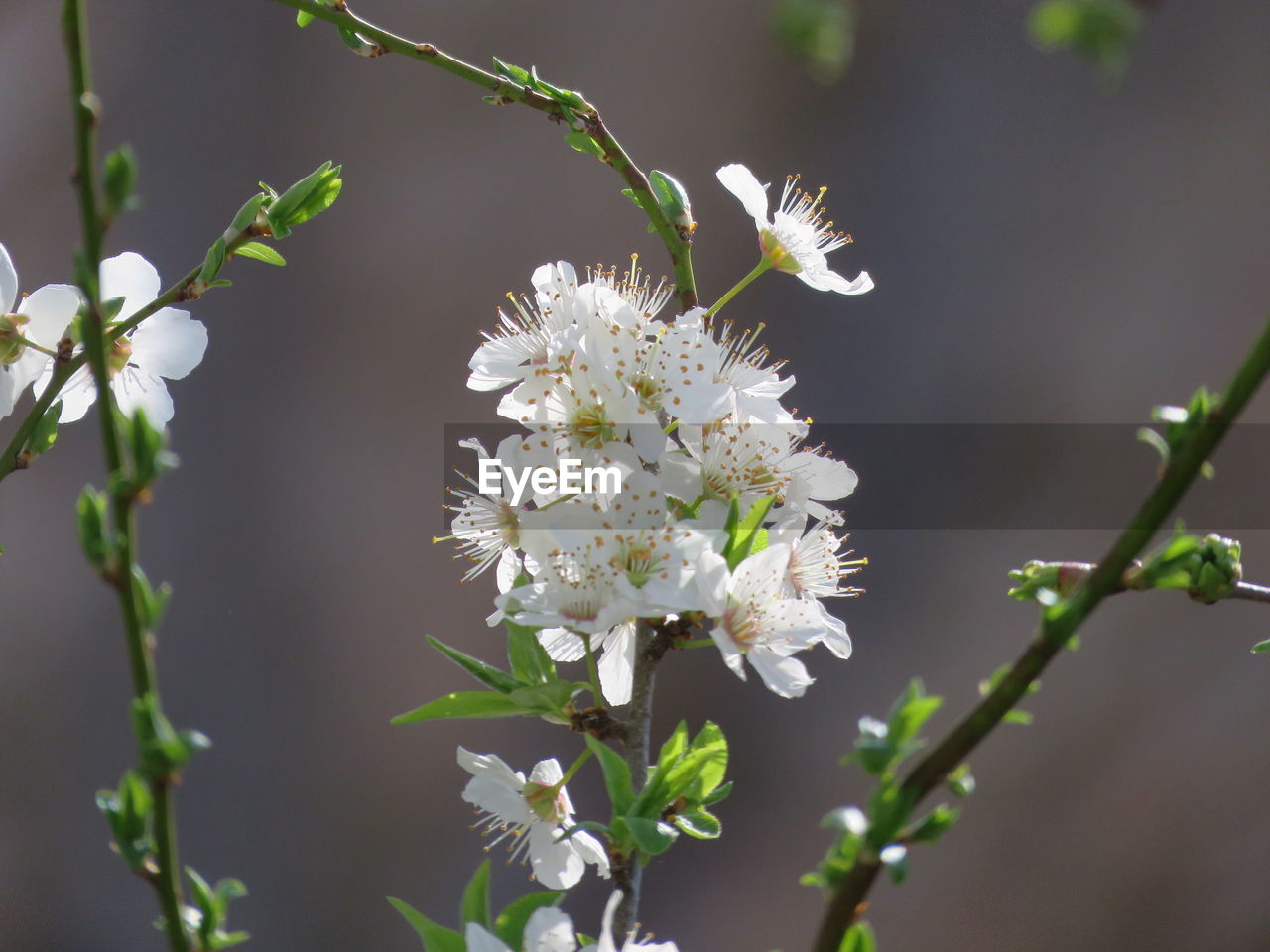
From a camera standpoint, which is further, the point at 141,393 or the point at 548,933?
the point at 141,393

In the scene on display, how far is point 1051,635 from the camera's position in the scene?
0.28 meters

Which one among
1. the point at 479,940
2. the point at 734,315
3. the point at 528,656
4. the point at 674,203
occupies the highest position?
the point at 734,315

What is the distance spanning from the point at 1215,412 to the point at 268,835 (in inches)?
93.2

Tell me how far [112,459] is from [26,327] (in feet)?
0.95

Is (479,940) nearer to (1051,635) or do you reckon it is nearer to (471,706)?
(471,706)

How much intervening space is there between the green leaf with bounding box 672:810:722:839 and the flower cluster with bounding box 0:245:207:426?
10.8 inches

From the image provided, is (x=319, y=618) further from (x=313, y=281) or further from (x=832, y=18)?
(x=832, y=18)

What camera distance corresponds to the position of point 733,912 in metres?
2.37

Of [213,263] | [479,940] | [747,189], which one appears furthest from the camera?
[747,189]

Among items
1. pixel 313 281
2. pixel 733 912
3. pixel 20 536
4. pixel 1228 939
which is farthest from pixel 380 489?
pixel 1228 939

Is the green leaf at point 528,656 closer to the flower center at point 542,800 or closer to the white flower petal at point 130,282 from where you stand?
the flower center at point 542,800

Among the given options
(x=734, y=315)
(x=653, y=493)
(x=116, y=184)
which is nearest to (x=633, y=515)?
(x=653, y=493)

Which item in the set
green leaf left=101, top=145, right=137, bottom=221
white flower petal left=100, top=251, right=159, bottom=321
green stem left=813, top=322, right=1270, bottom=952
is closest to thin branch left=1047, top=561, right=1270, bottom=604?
green stem left=813, top=322, right=1270, bottom=952

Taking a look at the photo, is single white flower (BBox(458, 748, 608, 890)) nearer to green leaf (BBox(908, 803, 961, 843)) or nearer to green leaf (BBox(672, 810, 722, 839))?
green leaf (BBox(672, 810, 722, 839))
